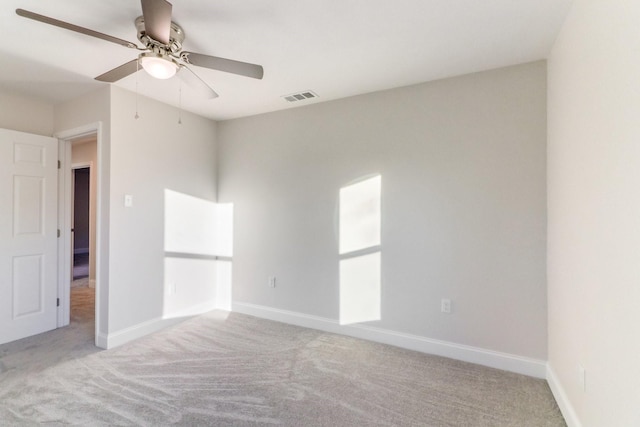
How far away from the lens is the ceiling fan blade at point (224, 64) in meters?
1.84

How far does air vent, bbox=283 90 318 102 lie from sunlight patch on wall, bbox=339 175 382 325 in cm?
102

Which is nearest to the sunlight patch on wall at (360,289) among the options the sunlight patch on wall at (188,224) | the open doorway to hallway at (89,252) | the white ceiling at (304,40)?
the white ceiling at (304,40)

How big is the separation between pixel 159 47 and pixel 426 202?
7.66ft

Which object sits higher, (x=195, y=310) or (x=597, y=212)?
(x=597, y=212)

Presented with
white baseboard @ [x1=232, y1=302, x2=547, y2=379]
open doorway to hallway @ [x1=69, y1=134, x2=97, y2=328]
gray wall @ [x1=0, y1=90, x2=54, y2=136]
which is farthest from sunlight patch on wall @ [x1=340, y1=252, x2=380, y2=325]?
gray wall @ [x1=0, y1=90, x2=54, y2=136]

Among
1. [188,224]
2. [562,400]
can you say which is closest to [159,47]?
[188,224]

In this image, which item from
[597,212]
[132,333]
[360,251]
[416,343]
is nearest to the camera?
[597,212]

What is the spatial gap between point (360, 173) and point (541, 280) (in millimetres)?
1770

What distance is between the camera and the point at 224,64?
1.87 m

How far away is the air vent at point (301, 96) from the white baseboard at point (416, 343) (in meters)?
2.36

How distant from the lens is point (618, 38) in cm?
129

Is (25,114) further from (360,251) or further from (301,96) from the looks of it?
(360,251)

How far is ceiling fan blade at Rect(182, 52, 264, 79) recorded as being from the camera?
1.84 metres

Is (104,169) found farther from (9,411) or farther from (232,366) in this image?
(232,366)
